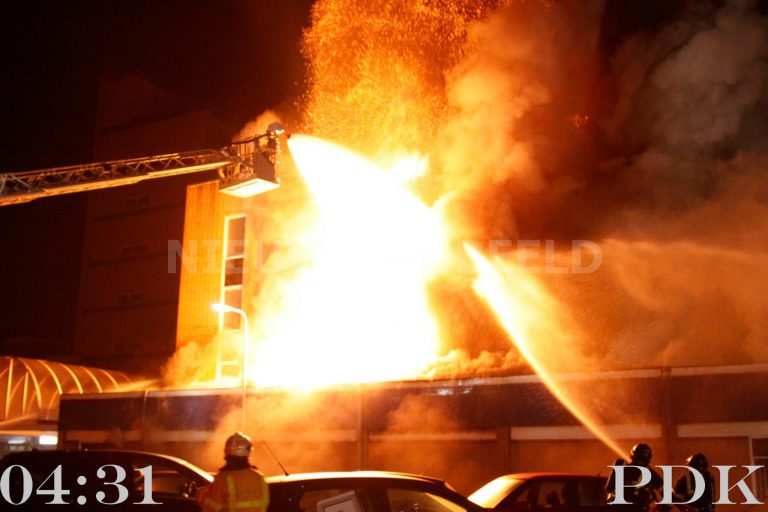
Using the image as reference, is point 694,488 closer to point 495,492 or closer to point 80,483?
point 495,492

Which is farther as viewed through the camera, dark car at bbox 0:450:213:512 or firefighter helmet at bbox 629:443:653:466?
firefighter helmet at bbox 629:443:653:466

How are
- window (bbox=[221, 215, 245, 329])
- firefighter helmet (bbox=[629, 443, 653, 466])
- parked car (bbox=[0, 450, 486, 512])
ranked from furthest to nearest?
1. window (bbox=[221, 215, 245, 329])
2. firefighter helmet (bbox=[629, 443, 653, 466])
3. parked car (bbox=[0, 450, 486, 512])

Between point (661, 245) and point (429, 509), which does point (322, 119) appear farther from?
point (429, 509)

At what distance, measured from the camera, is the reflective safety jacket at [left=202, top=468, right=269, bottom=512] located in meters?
5.96

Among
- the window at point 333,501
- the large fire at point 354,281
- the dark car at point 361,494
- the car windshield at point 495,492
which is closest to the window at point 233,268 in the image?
the large fire at point 354,281

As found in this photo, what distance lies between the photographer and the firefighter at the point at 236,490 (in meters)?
5.96

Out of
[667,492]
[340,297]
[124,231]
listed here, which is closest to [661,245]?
[340,297]

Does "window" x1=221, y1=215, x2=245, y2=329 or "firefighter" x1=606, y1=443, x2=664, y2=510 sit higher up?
"window" x1=221, y1=215, x2=245, y2=329

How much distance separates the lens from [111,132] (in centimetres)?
4397

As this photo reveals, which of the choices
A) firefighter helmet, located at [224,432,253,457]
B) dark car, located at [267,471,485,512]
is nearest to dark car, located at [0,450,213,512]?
dark car, located at [267,471,485,512]

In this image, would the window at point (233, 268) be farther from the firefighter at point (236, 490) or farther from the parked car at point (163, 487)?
the firefighter at point (236, 490)

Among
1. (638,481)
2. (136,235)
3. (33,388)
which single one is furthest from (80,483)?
(136,235)

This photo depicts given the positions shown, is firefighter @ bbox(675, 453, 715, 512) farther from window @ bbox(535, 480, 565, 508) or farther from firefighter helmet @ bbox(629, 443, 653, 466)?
window @ bbox(535, 480, 565, 508)

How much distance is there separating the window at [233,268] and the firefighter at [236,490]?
23.4 metres
